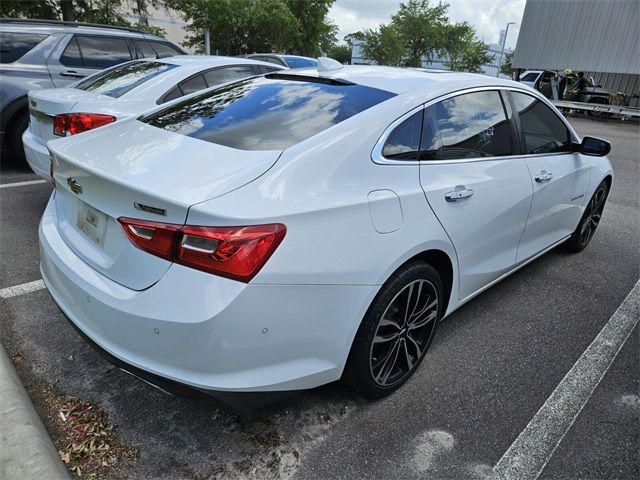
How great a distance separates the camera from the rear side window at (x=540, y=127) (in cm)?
324

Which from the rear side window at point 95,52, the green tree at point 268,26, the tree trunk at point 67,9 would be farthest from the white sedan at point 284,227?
the green tree at point 268,26

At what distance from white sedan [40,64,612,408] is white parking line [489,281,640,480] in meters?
0.64

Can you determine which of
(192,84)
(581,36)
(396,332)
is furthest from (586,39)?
(396,332)

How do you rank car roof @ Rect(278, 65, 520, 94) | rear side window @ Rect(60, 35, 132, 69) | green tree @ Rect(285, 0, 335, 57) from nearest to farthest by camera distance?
car roof @ Rect(278, 65, 520, 94) → rear side window @ Rect(60, 35, 132, 69) → green tree @ Rect(285, 0, 335, 57)

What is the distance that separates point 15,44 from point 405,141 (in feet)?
19.6

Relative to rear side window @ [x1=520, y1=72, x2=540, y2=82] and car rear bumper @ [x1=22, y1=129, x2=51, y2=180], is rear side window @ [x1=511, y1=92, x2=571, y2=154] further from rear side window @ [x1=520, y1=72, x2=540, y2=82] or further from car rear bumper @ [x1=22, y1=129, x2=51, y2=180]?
rear side window @ [x1=520, y1=72, x2=540, y2=82]

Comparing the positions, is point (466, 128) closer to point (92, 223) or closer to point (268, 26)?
point (92, 223)

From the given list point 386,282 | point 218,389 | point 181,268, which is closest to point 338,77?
point 386,282

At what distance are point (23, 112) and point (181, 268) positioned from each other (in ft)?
18.7

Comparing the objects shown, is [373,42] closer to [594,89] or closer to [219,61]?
[594,89]

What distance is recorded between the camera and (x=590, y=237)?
15.5 feet

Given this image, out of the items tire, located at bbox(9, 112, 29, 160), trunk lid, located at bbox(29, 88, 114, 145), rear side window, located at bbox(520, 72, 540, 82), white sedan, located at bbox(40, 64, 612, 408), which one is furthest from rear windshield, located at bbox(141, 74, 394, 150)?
rear side window, located at bbox(520, 72, 540, 82)

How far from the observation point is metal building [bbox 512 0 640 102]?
20875 millimetres

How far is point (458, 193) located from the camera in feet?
8.16
